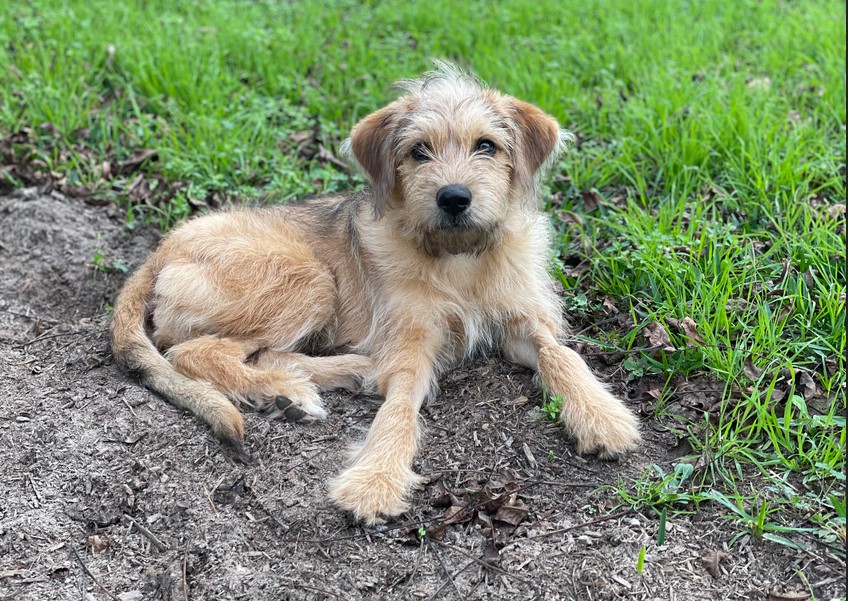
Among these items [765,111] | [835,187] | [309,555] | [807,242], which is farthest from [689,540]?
[765,111]

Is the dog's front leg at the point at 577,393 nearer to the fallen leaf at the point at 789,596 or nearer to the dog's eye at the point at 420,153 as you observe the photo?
the fallen leaf at the point at 789,596

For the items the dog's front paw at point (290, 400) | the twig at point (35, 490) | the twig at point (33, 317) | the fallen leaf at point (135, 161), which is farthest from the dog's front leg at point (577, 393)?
the fallen leaf at point (135, 161)

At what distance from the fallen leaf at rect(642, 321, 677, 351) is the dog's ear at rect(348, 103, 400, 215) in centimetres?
160

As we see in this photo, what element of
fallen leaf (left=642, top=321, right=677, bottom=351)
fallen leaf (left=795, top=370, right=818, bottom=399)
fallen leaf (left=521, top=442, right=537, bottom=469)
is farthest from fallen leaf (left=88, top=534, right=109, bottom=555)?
fallen leaf (left=795, top=370, right=818, bottom=399)

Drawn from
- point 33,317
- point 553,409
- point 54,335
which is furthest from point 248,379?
point 33,317

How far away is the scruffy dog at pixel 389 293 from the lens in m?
4.10

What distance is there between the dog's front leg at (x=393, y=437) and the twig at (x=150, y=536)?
742mm

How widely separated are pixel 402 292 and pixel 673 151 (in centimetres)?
264

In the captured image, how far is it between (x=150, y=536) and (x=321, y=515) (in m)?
0.73

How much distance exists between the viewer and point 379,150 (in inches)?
176

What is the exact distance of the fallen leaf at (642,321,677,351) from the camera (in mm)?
4406

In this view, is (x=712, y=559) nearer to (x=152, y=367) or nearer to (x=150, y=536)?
(x=150, y=536)

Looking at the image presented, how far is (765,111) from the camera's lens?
621 cm

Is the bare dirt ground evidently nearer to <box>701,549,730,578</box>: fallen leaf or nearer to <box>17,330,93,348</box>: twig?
<box>701,549,730,578</box>: fallen leaf
